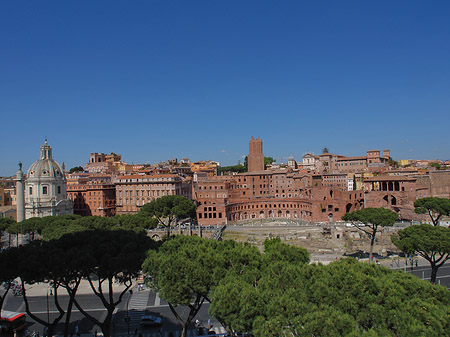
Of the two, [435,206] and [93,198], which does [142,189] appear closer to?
[93,198]

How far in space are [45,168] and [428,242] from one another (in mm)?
65397

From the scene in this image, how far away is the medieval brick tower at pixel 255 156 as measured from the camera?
107 meters

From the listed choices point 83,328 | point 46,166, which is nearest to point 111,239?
point 83,328

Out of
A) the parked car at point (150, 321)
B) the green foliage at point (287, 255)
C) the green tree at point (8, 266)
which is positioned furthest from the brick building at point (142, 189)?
the green tree at point (8, 266)

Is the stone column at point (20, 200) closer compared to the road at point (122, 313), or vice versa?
the road at point (122, 313)

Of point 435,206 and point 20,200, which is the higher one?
point 20,200

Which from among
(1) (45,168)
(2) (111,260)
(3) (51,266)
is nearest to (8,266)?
(3) (51,266)

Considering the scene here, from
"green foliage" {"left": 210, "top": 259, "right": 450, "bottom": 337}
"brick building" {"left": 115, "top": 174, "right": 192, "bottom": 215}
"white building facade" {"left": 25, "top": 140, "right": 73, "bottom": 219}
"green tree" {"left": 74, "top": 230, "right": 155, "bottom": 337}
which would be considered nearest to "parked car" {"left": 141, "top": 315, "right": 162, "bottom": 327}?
"green tree" {"left": 74, "top": 230, "right": 155, "bottom": 337}

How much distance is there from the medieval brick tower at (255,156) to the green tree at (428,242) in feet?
242

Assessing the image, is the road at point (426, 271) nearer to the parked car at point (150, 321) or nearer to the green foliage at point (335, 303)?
the green foliage at point (335, 303)

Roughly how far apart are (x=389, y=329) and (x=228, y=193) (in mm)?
67328

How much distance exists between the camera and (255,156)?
107500 mm

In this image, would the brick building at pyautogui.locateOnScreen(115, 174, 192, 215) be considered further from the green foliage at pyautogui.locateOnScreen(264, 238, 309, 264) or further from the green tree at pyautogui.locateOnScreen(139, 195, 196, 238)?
the green foliage at pyautogui.locateOnScreen(264, 238, 309, 264)

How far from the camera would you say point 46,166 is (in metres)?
70.5
